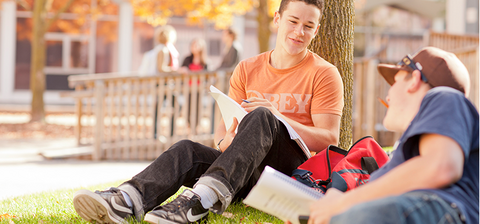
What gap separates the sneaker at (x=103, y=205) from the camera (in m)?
2.40

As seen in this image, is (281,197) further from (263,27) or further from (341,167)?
(263,27)

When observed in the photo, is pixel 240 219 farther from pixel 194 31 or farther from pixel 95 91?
pixel 194 31

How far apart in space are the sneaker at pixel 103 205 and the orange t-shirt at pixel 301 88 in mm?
1173

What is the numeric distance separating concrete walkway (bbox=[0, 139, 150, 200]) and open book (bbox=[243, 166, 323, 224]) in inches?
149

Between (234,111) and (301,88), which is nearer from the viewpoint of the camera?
(234,111)

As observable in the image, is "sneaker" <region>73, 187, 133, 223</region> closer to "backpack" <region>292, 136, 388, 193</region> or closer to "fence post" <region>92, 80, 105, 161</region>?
"backpack" <region>292, 136, 388, 193</region>

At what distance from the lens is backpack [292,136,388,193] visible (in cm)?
240

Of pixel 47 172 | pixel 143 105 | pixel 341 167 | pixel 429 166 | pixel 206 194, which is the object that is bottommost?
pixel 47 172

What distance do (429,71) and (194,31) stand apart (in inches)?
685

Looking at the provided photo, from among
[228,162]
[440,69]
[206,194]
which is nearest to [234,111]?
[228,162]

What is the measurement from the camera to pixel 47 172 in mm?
6586

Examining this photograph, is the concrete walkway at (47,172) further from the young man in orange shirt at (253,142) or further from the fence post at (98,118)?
the young man in orange shirt at (253,142)

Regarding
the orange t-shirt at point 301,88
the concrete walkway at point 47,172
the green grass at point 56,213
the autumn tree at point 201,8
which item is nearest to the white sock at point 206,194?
the green grass at point 56,213

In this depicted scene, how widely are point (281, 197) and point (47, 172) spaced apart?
5614 millimetres
